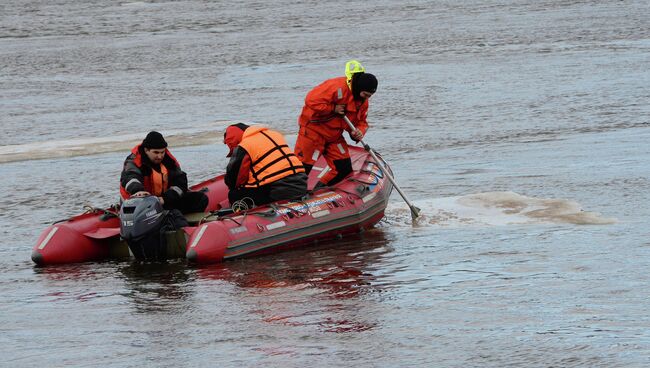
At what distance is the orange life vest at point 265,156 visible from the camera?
9.74 meters

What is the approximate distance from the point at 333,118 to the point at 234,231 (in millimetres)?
2022

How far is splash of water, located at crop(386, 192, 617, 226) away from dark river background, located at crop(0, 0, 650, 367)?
0.04 metres

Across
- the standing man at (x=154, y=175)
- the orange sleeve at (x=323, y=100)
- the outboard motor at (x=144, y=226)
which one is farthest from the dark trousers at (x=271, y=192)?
the orange sleeve at (x=323, y=100)

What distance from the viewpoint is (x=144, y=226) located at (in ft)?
30.1

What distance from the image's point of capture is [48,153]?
51.7 ft

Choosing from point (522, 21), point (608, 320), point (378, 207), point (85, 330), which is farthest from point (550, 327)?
point (522, 21)

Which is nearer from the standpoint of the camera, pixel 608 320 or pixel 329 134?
pixel 608 320

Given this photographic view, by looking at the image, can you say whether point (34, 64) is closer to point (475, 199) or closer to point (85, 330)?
point (475, 199)

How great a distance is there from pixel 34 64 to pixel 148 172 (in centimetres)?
1724

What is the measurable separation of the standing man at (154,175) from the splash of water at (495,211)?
2.24 meters

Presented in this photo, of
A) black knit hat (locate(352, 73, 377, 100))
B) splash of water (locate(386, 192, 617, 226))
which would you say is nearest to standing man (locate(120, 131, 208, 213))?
black knit hat (locate(352, 73, 377, 100))

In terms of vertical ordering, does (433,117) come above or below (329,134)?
below

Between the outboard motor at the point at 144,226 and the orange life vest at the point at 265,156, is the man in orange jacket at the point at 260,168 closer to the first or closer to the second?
the orange life vest at the point at 265,156

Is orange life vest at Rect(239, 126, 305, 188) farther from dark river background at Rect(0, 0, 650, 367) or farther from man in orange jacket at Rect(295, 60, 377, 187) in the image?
man in orange jacket at Rect(295, 60, 377, 187)
